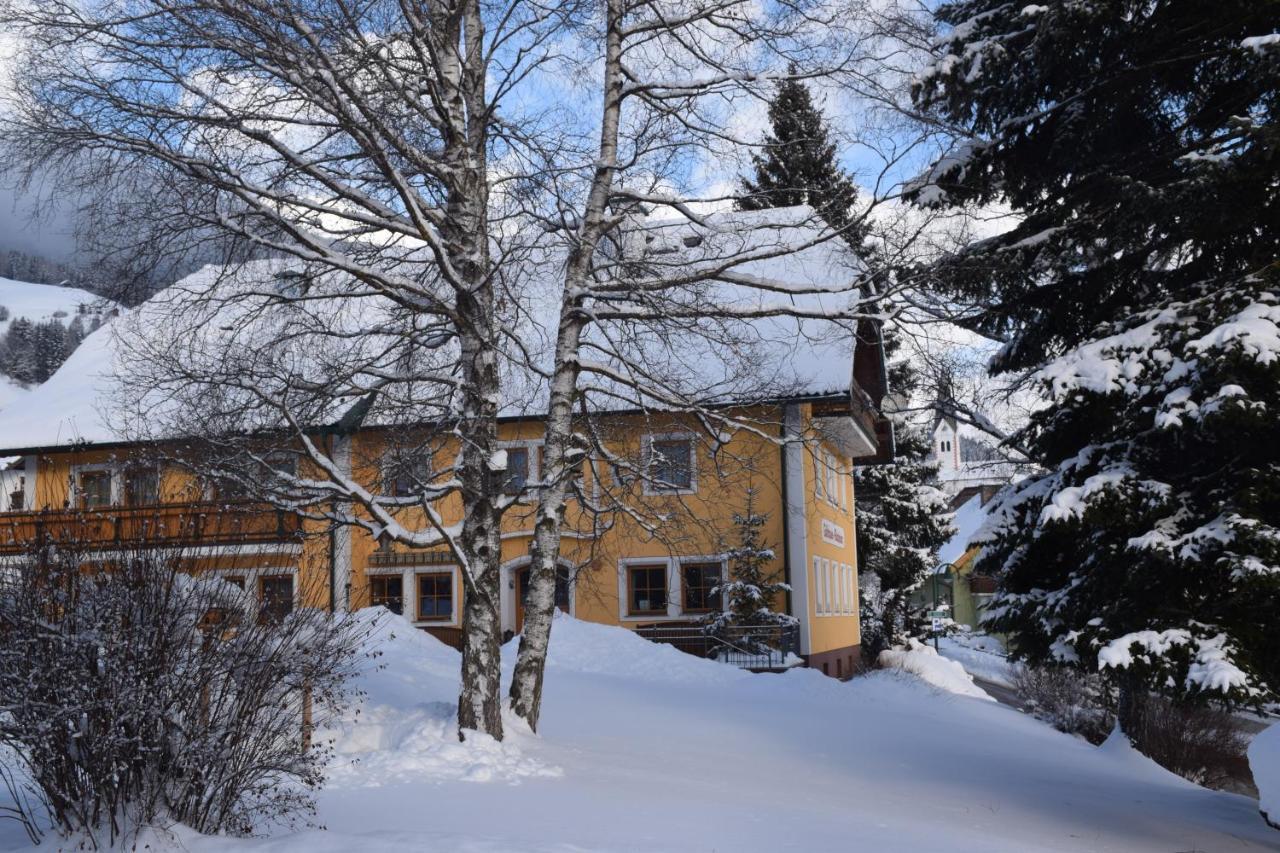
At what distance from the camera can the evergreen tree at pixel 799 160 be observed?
1072 centimetres

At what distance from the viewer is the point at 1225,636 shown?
8586 millimetres

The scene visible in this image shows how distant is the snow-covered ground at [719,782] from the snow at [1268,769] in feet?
2.50

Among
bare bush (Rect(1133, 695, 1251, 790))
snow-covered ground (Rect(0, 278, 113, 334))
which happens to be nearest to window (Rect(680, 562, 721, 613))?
bare bush (Rect(1133, 695, 1251, 790))

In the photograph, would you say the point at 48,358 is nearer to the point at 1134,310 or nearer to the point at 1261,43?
the point at 1134,310

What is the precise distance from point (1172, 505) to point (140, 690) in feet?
26.1

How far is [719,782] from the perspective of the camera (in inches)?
414

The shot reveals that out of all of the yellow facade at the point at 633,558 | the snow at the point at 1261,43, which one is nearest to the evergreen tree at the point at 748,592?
the yellow facade at the point at 633,558

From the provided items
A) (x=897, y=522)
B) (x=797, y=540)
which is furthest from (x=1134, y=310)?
(x=897, y=522)

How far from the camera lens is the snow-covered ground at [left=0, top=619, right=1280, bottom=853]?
7.71 metres

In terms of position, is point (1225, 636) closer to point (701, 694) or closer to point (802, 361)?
point (701, 694)

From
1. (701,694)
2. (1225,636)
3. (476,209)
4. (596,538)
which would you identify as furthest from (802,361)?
(1225,636)

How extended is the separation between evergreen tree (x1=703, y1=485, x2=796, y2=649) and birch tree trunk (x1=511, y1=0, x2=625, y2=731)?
1059 cm

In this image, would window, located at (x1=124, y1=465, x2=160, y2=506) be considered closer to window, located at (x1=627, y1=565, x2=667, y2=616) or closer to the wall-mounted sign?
window, located at (x1=627, y1=565, x2=667, y2=616)

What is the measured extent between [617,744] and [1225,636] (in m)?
6.20
